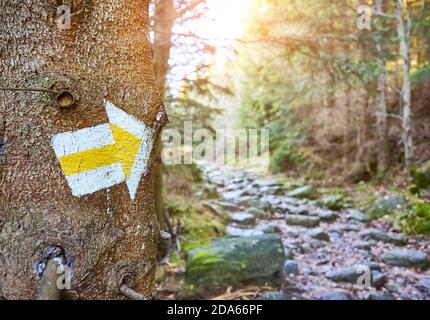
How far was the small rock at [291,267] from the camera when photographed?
18.3 ft

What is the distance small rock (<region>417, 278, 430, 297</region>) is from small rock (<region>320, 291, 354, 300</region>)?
106 centimetres

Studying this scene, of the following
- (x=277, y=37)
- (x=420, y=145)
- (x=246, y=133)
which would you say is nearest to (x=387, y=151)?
(x=420, y=145)

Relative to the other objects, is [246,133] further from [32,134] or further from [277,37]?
[32,134]

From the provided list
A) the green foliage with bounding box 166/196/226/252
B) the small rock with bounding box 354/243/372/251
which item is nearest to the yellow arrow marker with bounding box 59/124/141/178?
the green foliage with bounding box 166/196/226/252

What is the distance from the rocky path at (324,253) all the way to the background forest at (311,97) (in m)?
0.32

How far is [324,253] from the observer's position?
6.64 meters

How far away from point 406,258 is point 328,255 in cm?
129

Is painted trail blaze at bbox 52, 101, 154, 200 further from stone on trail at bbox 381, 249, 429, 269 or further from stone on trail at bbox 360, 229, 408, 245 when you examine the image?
stone on trail at bbox 360, 229, 408, 245

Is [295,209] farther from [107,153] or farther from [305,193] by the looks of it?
[107,153]

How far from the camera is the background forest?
222 inches

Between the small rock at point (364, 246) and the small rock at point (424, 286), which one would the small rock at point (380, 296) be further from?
the small rock at point (364, 246)

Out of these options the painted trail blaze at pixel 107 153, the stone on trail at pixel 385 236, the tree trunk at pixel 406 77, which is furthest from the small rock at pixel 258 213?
the painted trail blaze at pixel 107 153

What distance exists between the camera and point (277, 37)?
5445mm

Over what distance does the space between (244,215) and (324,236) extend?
7.41 feet
